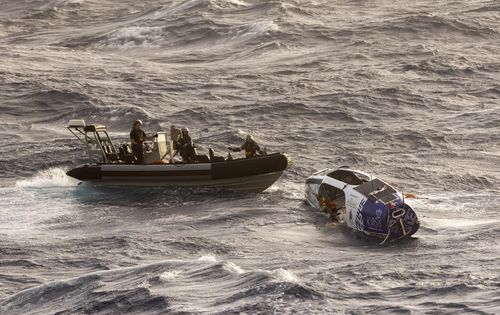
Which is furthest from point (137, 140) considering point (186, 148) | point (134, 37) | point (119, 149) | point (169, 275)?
point (134, 37)

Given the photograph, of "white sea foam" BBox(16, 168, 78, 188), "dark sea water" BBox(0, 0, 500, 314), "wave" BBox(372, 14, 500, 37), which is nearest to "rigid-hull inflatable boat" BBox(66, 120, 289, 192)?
"dark sea water" BBox(0, 0, 500, 314)

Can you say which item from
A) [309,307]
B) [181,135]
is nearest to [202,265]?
[309,307]

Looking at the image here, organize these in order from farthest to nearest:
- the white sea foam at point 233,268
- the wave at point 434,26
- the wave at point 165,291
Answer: the wave at point 434,26
the white sea foam at point 233,268
the wave at point 165,291

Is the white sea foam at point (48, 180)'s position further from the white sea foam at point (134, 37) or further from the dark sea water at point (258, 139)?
the white sea foam at point (134, 37)

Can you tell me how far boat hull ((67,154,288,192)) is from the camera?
37062 mm

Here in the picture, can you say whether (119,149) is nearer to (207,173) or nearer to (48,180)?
(48,180)

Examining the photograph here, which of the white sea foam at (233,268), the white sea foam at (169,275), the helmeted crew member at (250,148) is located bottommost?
the white sea foam at (233,268)

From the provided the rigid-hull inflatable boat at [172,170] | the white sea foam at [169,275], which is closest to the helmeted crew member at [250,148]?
the rigid-hull inflatable boat at [172,170]

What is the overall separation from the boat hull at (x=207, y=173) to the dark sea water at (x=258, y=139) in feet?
1.24

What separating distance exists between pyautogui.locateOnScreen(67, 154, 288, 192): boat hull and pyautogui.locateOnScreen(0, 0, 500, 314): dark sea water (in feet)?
1.24

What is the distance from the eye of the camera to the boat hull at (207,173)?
3706 centimetres

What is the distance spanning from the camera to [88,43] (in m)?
62.4

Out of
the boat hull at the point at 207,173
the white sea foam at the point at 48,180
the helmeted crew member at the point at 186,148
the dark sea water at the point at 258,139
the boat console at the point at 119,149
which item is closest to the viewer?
the dark sea water at the point at 258,139

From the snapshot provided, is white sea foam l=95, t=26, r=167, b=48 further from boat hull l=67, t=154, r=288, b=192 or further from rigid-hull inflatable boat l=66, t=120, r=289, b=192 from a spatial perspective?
boat hull l=67, t=154, r=288, b=192
